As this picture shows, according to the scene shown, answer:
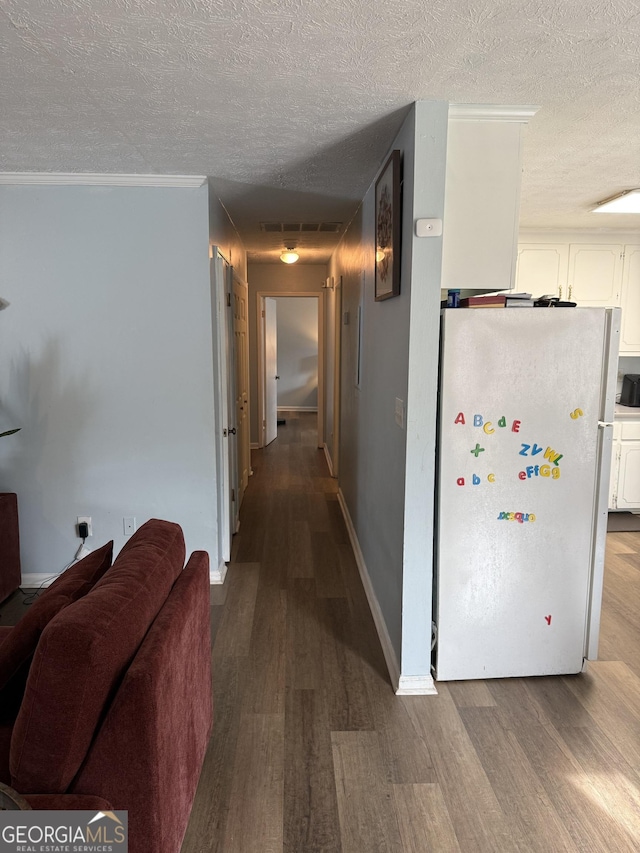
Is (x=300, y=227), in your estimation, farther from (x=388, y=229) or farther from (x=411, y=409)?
(x=411, y=409)

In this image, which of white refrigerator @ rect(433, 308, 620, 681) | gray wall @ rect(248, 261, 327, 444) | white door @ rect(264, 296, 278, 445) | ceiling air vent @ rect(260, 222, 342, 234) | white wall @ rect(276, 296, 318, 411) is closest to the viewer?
white refrigerator @ rect(433, 308, 620, 681)

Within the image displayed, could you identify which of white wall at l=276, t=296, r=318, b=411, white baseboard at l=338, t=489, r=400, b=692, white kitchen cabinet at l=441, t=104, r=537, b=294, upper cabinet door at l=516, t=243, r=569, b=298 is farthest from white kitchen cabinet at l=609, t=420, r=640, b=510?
white wall at l=276, t=296, r=318, b=411

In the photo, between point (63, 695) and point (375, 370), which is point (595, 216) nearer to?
point (375, 370)

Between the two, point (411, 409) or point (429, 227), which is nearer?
point (429, 227)

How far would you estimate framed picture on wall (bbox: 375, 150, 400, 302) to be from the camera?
2283 millimetres

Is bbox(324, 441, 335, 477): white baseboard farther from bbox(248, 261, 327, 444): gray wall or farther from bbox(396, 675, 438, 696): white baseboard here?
bbox(396, 675, 438, 696): white baseboard

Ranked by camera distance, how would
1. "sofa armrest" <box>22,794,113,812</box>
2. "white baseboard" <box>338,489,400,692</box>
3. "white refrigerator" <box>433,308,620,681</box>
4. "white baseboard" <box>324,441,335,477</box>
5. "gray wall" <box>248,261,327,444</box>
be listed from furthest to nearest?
"gray wall" <box>248,261,327,444</box> → "white baseboard" <box>324,441,335,477</box> → "white baseboard" <box>338,489,400,692</box> → "white refrigerator" <box>433,308,620,681</box> → "sofa armrest" <box>22,794,113,812</box>

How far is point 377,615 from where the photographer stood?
115 inches

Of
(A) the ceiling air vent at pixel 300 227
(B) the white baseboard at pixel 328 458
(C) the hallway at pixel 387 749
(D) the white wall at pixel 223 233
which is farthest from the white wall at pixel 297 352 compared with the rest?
(C) the hallway at pixel 387 749

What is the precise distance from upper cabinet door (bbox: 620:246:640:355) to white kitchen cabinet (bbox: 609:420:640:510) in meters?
0.69

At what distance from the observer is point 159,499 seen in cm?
334

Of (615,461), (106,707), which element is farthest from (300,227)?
(106,707)

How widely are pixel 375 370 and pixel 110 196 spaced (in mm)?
1743

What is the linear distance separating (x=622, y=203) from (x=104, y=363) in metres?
3.32
